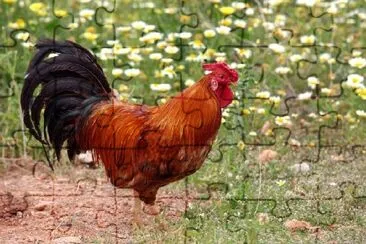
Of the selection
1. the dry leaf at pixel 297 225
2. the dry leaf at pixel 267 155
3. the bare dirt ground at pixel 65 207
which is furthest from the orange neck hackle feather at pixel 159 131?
the dry leaf at pixel 267 155

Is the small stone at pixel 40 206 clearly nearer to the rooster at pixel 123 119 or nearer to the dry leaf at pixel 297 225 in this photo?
the rooster at pixel 123 119

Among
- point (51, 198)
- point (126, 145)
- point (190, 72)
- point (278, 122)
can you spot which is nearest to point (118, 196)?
point (51, 198)

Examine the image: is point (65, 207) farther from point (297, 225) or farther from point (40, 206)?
point (297, 225)

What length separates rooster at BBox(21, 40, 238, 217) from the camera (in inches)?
222

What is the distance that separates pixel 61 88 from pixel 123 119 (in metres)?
0.42

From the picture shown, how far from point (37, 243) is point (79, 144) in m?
0.75

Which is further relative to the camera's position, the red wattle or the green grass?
the green grass

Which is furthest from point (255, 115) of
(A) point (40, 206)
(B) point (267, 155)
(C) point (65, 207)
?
(A) point (40, 206)

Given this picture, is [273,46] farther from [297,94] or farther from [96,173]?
[96,173]

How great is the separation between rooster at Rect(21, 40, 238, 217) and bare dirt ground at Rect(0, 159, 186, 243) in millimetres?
317

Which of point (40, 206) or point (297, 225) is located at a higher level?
point (297, 225)

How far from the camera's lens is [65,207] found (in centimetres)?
634

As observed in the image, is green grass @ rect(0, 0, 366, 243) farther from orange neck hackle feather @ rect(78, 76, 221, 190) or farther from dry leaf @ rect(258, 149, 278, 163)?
orange neck hackle feather @ rect(78, 76, 221, 190)

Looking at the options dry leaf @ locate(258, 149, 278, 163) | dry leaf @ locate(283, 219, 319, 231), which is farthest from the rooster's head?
dry leaf @ locate(258, 149, 278, 163)
